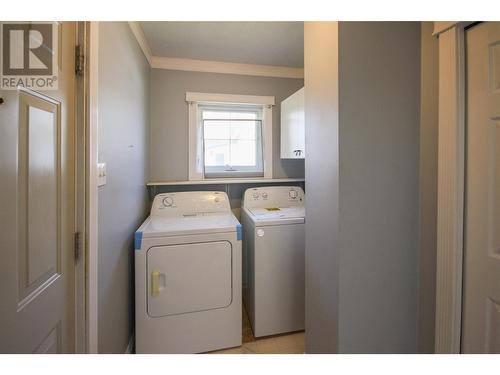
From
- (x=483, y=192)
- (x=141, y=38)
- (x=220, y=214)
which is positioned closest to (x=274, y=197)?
(x=220, y=214)

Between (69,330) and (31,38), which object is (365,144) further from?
(69,330)

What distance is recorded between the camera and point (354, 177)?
1.06 m

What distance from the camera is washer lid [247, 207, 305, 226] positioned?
178 cm

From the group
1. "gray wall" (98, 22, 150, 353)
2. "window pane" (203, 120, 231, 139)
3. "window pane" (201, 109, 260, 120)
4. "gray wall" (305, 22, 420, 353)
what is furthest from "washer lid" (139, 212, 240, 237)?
"window pane" (201, 109, 260, 120)

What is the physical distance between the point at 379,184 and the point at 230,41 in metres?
1.70

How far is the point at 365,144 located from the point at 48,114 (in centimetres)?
130

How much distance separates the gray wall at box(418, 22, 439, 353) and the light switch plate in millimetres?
1613

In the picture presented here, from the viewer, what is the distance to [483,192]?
36.1 inches

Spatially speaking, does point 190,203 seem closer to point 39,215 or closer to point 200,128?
point 200,128

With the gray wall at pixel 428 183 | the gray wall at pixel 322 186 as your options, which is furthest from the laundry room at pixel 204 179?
the gray wall at pixel 428 183

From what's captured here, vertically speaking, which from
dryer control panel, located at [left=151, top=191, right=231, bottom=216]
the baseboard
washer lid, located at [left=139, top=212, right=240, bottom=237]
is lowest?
the baseboard

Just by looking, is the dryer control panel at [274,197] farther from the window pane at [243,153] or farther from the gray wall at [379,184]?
the gray wall at [379,184]

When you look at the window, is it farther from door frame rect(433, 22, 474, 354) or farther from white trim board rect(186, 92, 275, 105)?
door frame rect(433, 22, 474, 354)
